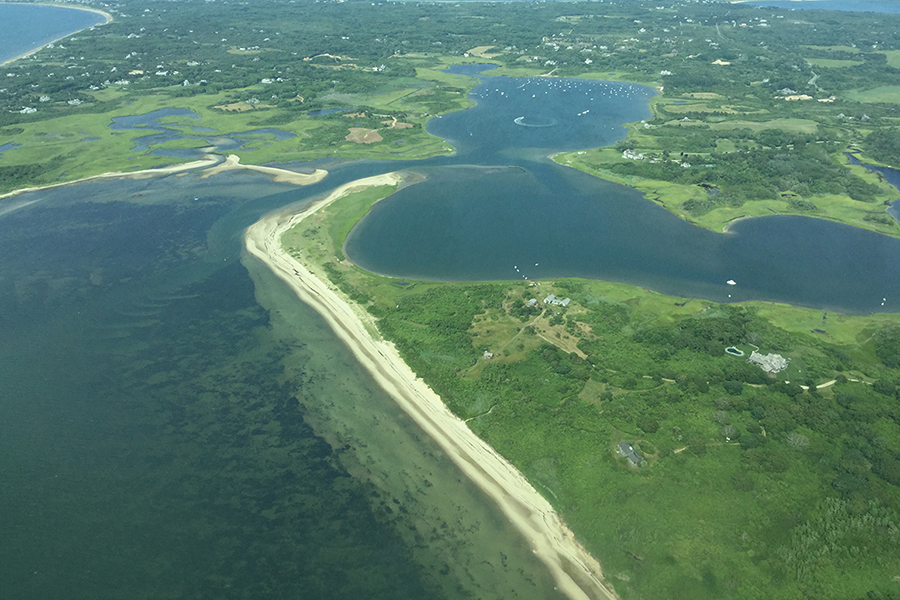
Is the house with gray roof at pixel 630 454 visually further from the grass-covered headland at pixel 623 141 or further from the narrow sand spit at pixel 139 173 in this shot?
the narrow sand spit at pixel 139 173

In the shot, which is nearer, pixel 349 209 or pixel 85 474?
pixel 85 474

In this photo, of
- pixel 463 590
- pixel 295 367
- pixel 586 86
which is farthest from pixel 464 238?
pixel 586 86

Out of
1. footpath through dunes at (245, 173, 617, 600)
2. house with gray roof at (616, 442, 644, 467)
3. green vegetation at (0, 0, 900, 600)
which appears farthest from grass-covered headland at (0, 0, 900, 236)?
footpath through dunes at (245, 173, 617, 600)

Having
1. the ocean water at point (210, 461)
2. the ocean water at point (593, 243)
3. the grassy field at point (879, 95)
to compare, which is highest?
the grassy field at point (879, 95)

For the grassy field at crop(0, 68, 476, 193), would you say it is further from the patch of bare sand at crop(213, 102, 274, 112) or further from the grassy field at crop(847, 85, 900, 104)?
the grassy field at crop(847, 85, 900, 104)

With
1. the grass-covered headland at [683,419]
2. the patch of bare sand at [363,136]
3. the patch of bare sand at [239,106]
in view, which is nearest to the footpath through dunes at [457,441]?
the grass-covered headland at [683,419]

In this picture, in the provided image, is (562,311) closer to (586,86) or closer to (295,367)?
(295,367)

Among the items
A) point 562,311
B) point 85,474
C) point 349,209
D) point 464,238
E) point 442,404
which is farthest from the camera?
point 349,209
